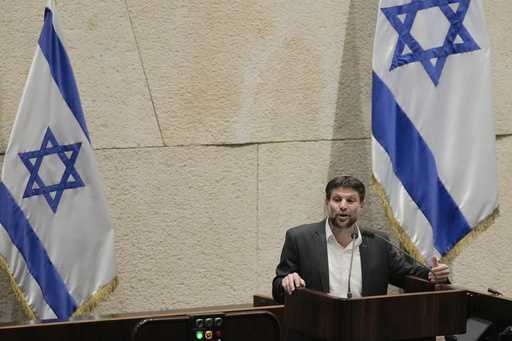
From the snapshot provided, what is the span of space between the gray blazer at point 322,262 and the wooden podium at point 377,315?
0.41 m

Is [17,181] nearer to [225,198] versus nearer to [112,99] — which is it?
[112,99]

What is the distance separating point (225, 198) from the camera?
6.42 m

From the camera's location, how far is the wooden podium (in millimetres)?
4531

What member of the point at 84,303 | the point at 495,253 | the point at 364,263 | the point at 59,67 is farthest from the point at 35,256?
the point at 495,253

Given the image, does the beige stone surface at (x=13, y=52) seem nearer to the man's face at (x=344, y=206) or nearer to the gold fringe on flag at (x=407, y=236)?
the man's face at (x=344, y=206)

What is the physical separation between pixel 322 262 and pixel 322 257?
3 centimetres

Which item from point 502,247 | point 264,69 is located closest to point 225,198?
point 264,69

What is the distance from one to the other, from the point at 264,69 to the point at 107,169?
1193mm

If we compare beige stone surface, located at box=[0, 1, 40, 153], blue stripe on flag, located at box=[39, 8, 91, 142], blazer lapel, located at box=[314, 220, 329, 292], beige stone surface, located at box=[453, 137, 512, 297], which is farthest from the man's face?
beige stone surface, located at box=[0, 1, 40, 153]

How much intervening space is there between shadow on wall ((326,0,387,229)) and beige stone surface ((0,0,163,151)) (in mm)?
1223

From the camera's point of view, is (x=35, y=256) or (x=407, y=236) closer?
(x=35, y=256)

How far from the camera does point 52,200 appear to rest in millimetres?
5539

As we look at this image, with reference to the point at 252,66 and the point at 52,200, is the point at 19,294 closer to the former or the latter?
the point at 52,200

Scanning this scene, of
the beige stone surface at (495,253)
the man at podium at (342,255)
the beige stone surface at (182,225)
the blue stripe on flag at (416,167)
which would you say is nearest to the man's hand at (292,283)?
the man at podium at (342,255)
